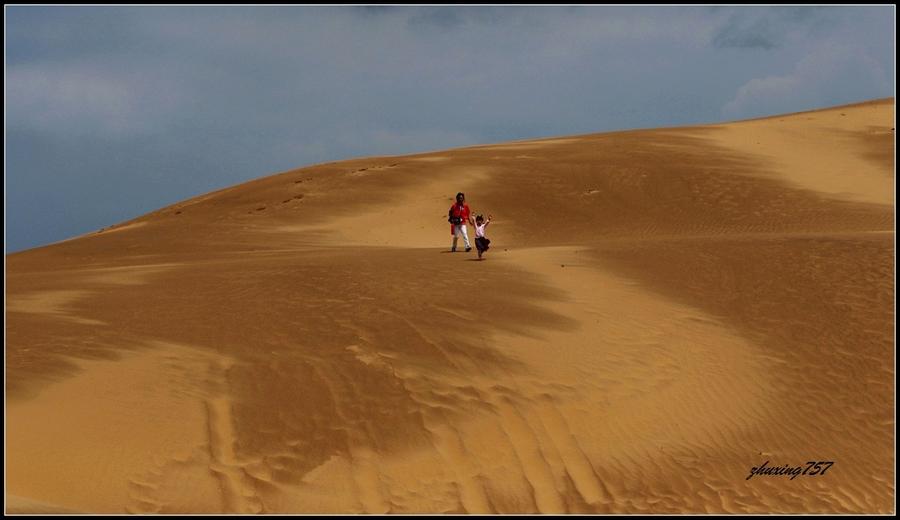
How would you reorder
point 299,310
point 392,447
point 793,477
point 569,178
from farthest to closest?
point 569,178 < point 299,310 < point 793,477 < point 392,447

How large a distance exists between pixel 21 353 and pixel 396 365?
404 cm

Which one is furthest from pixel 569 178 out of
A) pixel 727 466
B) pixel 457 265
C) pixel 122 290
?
pixel 727 466

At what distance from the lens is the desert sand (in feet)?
27.5

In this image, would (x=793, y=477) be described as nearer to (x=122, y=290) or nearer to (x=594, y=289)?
(x=594, y=289)

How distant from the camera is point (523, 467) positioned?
8984 millimetres
